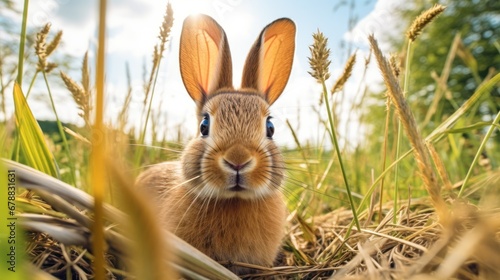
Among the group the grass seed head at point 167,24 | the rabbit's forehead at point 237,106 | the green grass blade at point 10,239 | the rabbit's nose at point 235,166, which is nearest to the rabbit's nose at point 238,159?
the rabbit's nose at point 235,166

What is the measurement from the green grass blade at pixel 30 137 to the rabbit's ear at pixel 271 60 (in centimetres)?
140

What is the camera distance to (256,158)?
2.34 m

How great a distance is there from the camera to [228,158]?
225 cm

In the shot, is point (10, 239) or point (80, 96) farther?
point (80, 96)

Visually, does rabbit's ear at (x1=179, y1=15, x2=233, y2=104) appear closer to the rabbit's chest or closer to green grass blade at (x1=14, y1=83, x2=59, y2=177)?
the rabbit's chest

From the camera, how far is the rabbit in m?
2.37

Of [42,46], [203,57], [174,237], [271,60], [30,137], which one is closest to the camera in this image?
[174,237]

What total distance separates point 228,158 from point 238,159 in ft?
0.17

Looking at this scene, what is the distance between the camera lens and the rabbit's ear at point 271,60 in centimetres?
297

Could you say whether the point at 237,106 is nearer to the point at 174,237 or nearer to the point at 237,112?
the point at 237,112

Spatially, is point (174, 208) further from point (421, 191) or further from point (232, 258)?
point (421, 191)

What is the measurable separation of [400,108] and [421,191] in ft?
9.17

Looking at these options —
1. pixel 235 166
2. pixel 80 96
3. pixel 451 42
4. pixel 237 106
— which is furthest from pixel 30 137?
pixel 451 42

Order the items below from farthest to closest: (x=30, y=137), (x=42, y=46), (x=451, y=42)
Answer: (x=451, y=42), (x=42, y=46), (x=30, y=137)
